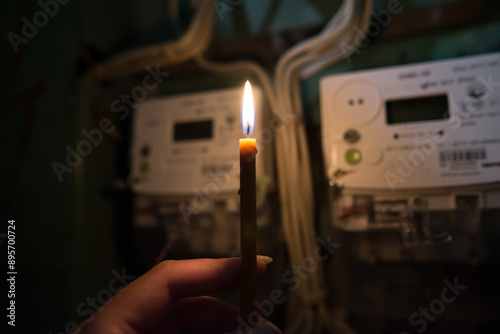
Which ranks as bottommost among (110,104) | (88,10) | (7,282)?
(7,282)

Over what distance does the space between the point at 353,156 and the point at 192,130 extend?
15.4 inches

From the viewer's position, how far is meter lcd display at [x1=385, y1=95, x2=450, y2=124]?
2.16 ft

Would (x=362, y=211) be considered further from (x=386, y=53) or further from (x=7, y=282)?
(x=7, y=282)

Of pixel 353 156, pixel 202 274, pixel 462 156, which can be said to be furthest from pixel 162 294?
pixel 462 156

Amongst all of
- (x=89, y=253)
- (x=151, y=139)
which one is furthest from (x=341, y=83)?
(x=89, y=253)

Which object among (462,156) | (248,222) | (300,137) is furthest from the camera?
(300,137)

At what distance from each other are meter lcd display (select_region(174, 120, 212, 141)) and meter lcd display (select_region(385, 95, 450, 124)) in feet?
1.35

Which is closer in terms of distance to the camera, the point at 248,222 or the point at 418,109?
the point at 248,222

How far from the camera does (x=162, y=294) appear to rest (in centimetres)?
38

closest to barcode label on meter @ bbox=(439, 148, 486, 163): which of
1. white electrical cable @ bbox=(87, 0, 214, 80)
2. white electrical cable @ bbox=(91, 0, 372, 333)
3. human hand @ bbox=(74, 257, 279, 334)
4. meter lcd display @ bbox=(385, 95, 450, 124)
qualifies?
meter lcd display @ bbox=(385, 95, 450, 124)

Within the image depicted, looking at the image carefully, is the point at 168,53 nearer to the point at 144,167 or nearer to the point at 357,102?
the point at 144,167

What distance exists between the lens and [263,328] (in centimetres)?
31

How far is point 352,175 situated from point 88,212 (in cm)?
66

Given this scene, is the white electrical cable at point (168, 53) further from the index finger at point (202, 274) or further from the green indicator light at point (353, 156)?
the index finger at point (202, 274)
